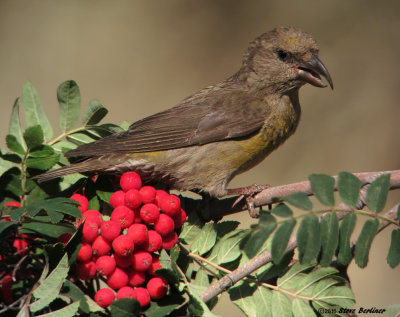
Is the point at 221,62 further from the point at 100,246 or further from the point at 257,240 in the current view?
the point at 257,240

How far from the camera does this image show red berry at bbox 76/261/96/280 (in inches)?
81.8

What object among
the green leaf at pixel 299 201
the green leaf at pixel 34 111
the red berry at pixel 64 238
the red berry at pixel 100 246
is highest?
the green leaf at pixel 34 111

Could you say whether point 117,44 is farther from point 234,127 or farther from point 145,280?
point 145,280

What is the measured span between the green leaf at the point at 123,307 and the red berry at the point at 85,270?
0.22 metres

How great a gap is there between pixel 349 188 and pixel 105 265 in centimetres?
92

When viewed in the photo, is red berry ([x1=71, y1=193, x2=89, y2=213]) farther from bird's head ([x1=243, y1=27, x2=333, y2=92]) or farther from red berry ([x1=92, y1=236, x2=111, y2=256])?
bird's head ([x1=243, y1=27, x2=333, y2=92])

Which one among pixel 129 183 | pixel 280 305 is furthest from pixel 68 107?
pixel 280 305

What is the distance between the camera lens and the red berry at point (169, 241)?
2.24 m

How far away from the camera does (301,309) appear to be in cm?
215

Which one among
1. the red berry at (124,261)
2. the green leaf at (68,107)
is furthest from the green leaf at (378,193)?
the green leaf at (68,107)

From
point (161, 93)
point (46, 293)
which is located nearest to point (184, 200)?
point (46, 293)

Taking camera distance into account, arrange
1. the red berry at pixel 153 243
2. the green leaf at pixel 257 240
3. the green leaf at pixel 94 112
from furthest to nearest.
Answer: the green leaf at pixel 94 112
the red berry at pixel 153 243
the green leaf at pixel 257 240

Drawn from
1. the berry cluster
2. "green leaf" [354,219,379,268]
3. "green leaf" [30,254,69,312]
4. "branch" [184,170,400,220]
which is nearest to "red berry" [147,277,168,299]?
the berry cluster

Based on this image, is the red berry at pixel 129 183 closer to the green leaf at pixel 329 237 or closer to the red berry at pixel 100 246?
the red berry at pixel 100 246
